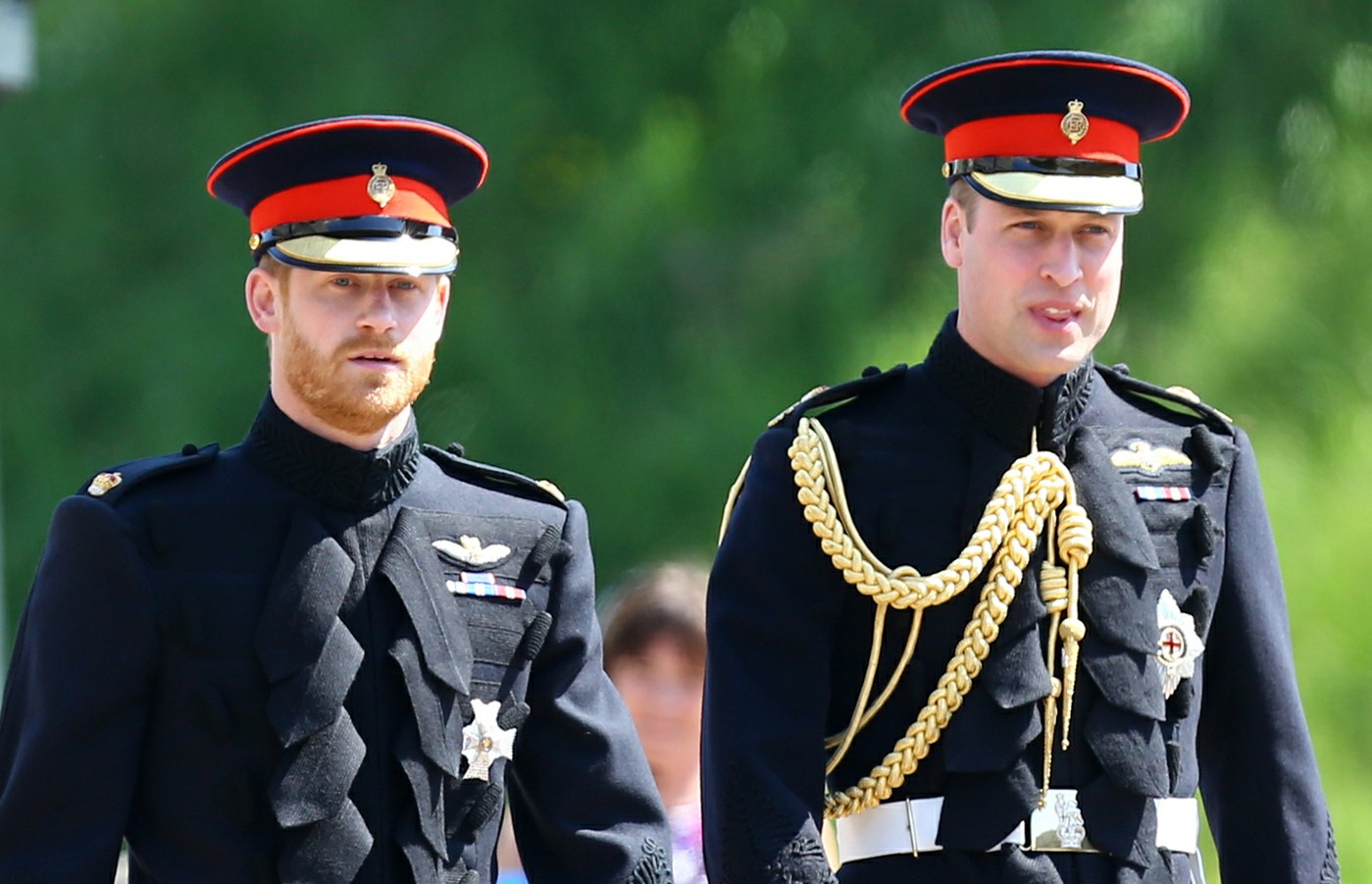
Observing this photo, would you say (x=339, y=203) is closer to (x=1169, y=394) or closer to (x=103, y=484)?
(x=103, y=484)

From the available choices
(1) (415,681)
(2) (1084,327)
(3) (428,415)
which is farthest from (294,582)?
(3) (428,415)

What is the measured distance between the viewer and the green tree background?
27.3 feet

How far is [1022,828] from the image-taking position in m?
4.17

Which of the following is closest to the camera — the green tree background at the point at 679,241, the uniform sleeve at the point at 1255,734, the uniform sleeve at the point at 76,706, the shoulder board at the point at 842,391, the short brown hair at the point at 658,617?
the uniform sleeve at the point at 76,706

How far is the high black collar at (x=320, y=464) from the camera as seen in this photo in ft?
14.2

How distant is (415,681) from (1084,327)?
1194 mm

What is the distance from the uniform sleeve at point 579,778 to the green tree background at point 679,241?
376cm

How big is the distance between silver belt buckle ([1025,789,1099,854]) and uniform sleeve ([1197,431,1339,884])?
292mm

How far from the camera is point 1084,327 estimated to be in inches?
167

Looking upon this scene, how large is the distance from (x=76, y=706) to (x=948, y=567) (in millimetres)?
1366

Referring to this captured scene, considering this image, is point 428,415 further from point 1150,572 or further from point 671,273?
point 1150,572

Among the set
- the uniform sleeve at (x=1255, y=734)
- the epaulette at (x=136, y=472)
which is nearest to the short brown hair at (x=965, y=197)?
the uniform sleeve at (x=1255, y=734)

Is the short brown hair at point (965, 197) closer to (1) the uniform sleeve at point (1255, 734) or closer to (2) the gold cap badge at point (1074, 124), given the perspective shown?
(2) the gold cap badge at point (1074, 124)

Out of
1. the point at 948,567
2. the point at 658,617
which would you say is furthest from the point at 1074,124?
the point at 658,617
